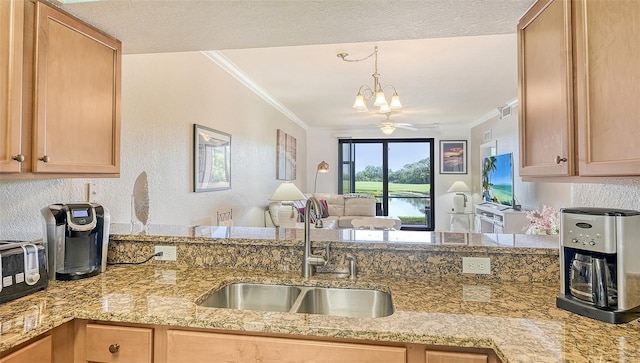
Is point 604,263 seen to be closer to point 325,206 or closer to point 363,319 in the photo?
point 363,319

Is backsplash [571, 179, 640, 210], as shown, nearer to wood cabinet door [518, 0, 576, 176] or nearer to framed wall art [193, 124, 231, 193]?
wood cabinet door [518, 0, 576, 176]

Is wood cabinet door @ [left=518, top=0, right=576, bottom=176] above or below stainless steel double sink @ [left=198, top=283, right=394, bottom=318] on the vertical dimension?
above

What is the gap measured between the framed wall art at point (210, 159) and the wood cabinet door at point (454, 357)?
2.58m

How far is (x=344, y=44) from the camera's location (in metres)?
3.38

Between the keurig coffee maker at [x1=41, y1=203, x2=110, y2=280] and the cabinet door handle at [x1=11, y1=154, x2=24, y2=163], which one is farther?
the keurig coffee maker at [x1=41, y1=203, x2=110, y2=280]

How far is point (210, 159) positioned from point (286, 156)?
3125 mm

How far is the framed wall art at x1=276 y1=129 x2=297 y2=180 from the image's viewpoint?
6.00 meters

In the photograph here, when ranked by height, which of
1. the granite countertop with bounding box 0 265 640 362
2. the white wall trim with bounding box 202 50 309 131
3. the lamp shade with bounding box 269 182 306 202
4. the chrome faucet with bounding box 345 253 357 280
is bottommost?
the granite countertop with bounding box 0 265 640 362

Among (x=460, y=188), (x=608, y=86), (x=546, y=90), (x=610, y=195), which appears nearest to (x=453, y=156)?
(x=460, y=188)

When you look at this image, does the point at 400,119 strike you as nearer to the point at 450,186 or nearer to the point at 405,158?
the point at 405,158

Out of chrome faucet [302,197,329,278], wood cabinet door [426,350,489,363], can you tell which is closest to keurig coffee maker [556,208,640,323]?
wood cabinet door [426,350,489,363]

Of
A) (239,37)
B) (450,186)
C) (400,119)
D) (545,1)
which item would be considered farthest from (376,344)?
(450,186)

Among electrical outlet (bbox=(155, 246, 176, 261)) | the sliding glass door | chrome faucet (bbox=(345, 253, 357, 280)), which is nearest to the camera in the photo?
chrome faucet (bbox=(345, 253, 357, 280))

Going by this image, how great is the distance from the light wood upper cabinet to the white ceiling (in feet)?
0.74
